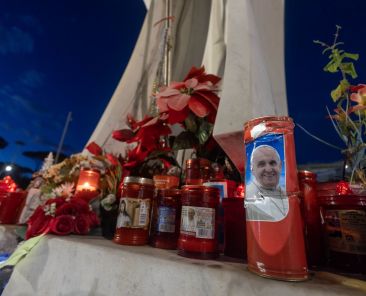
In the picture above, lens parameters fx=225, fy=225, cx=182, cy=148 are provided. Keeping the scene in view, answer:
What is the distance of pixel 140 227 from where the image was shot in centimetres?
51

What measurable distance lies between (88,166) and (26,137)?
916 cm

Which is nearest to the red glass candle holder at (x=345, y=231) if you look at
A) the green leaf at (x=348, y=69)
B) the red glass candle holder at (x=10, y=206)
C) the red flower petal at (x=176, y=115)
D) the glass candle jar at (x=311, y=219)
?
the glass candle jar at (x=311, y=219)

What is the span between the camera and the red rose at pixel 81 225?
0.60 metres

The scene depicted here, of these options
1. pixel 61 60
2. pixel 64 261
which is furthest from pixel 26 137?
pixel 64 261

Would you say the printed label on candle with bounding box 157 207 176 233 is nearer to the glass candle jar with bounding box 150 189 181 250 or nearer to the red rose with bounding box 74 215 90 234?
the glass candle jar with bounding box 150 189 181 250

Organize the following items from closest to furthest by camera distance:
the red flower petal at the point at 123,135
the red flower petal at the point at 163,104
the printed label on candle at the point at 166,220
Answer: the printed label on candle at the point at 166,220 → the red flower petal at the point at 163,104 → the red flower petal at the point at 123,135

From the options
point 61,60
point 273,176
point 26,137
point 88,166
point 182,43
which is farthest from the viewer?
point 26,137

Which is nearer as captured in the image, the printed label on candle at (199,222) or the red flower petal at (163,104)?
the printed label on candle at (199,222)

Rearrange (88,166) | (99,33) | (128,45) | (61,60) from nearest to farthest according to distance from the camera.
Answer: (88,166)
(128,45)
(99,33)
(61,60)

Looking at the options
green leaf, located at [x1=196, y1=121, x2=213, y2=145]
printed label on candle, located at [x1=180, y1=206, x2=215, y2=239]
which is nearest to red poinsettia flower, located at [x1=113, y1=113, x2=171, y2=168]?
green leaf, located at [x1=196, y1=121, x2=213, y2=145]

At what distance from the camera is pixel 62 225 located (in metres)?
0.59

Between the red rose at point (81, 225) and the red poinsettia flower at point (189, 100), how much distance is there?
36 centimetres

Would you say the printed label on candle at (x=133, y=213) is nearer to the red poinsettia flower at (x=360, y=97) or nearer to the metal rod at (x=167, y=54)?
the red poinsettia flower at (x=360, y=97)

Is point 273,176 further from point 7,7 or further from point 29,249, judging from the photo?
point 7,7
